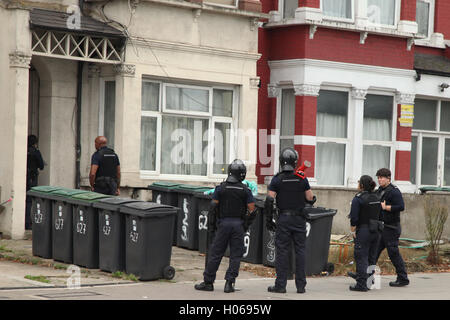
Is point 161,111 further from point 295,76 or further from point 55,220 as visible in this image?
point 55,220

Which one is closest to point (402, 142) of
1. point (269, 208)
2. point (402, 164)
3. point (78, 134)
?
point (402, 164)

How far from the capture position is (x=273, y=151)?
22219mm

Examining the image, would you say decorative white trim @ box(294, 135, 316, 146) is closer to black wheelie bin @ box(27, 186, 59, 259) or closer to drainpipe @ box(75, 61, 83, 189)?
drainpipe @ box(75, 61, 83, 189)

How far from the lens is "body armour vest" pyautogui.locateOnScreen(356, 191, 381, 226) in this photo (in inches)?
533

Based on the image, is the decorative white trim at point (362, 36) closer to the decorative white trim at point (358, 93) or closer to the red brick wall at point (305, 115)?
the decorative white trim at point (358, 93)

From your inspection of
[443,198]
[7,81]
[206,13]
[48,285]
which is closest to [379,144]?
[443,198]

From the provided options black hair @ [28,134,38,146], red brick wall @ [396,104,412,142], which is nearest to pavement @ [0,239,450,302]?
black hair @ [28,134,38,146]

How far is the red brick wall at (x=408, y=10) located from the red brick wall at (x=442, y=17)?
2446mm

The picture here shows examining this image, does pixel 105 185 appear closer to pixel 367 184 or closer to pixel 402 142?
pixel 367 184

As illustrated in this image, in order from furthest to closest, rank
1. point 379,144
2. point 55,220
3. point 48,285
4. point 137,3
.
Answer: point 379,144 < point 137,3 < point 55,220 < point 48,285

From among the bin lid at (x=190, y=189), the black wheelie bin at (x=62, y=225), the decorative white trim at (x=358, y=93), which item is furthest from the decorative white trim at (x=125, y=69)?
the decorative white trim at (x=358, y=93)

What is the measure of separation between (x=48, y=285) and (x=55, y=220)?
279cm

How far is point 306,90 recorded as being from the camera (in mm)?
21266

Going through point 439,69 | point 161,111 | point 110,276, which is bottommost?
point 110,276
